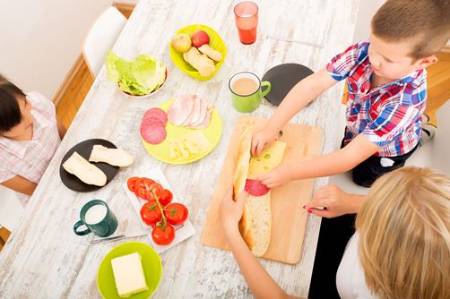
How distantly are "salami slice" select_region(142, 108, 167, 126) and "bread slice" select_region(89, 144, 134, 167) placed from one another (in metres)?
0.14

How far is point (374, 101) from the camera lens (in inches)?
42.9

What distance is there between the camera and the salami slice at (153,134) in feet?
3.89

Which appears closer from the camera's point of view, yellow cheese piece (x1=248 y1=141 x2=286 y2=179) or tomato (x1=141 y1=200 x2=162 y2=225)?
tomato (x1=141 y1=200 x2=162 y2=225)

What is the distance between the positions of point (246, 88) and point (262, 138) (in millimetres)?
183

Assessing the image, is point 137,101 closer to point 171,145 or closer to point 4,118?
point 171,145

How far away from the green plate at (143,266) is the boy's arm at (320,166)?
13.8 inches

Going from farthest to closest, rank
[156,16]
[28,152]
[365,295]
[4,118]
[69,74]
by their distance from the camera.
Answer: [69,74] < [156,16] < [28,152] < [4,118] < [365,295]

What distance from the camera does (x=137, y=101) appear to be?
1.29 m

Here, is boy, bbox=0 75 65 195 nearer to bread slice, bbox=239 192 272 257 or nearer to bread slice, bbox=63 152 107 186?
bread slice, bbox=63 152 107 186

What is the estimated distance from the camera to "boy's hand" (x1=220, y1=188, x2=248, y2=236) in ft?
3.20

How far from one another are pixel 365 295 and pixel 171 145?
66 centimetres

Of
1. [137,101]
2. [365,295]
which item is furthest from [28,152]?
[365,295]

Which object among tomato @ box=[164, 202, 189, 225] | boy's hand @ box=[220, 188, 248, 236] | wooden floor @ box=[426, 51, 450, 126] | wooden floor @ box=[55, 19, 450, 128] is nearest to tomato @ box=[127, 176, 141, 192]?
tomato @ box=[164, 202, 189, 225]

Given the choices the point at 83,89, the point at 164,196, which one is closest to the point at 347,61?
the point at 164,196
